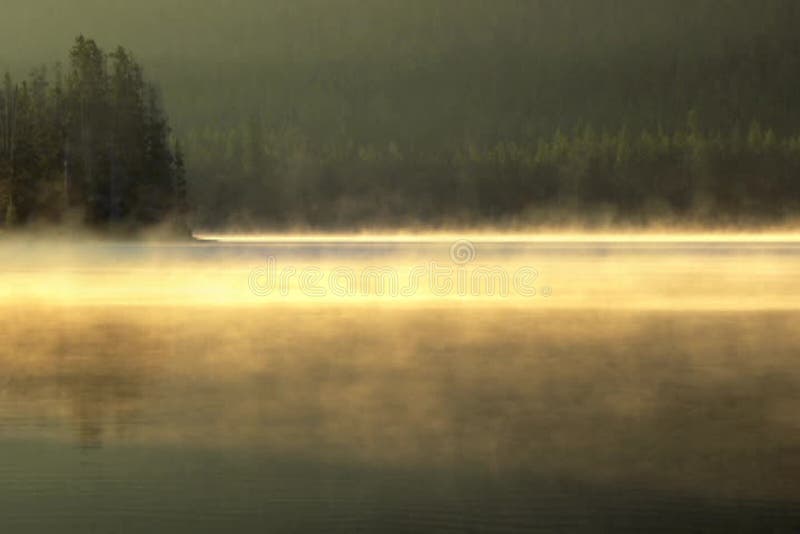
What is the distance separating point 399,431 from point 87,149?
11065 cm

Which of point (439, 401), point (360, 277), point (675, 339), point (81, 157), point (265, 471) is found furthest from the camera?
point (81, 157)

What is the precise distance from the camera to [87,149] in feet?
409

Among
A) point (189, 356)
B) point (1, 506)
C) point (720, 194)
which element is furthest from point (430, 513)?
point (720, 194)

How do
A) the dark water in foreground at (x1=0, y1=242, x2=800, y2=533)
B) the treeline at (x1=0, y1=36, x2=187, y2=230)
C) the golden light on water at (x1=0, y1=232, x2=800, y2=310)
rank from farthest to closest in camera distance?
the treeline at (x1=0, y1=36, x2=187, y2=230), the golden light on water at (x1=0, y1=232, x2=800, y2=310), the dark water in foreground at (x1=0, y1=242, x2=800, y2=533)

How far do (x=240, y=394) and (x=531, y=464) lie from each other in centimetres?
669

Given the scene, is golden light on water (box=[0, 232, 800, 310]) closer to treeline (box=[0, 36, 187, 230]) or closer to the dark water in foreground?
the dark water in foreground

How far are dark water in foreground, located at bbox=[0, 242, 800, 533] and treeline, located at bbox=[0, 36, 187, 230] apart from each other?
90.6 meters

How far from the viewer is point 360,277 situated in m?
59.0

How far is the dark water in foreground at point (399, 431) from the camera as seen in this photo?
12539 millimetres

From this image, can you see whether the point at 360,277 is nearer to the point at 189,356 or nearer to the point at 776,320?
the point at 776,320

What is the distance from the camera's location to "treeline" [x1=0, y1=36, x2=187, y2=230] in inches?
4722

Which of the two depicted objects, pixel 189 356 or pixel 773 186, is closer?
pixel 189 356

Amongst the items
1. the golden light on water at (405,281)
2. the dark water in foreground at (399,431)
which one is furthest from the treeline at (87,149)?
the dark water in foreground at (399,431)

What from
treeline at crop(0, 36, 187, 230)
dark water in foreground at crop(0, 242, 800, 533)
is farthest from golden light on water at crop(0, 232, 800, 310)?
treeline at crop(0, 36, 187, 230)
